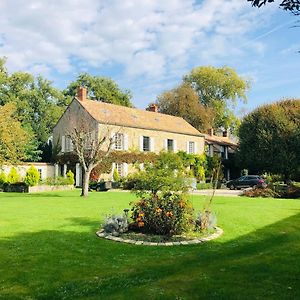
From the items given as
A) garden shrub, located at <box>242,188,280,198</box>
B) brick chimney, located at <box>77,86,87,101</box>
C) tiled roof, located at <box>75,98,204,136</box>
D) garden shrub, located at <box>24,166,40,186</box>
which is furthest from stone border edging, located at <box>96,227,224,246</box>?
brick chimney, located at <box>77,86,87,101</box>

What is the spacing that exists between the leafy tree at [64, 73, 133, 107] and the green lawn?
47576 mm

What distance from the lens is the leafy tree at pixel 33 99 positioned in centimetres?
4950

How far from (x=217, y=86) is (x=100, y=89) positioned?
18.6m

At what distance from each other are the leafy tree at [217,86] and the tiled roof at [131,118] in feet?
46.3

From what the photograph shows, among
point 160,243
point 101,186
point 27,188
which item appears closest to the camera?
point 160,243

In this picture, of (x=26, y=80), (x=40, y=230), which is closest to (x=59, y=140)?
(x=26, y=80)

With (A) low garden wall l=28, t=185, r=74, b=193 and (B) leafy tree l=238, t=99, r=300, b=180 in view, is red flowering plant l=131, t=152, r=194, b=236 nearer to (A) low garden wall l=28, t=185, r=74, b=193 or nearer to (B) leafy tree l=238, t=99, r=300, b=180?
(A) low garden wall l=28, t=185, r=74, b=193

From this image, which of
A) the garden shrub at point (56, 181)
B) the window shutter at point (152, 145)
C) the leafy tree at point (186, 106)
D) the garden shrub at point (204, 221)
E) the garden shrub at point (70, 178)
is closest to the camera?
the garden shrub at point (204, 221)

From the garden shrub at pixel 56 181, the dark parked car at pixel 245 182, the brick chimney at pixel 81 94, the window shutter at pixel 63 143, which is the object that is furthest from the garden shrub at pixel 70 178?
the dark parked car at pixel 245 182

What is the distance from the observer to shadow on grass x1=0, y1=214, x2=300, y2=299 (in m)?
5.39

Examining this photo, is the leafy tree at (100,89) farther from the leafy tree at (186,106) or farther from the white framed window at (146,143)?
the white framed window at (146,143)

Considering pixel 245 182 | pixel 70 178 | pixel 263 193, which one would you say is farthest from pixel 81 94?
pixel 263 193

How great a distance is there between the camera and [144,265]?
23.4 feet

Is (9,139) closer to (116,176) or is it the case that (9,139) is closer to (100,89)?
(116,176)
